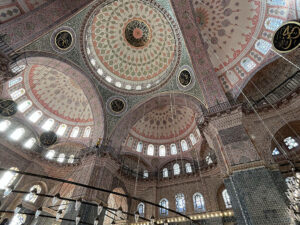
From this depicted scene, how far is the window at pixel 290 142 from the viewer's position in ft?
29.5

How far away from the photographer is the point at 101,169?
31.8ft

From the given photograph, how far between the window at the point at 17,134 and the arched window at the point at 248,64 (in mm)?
16443

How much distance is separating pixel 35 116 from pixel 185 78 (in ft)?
41.2

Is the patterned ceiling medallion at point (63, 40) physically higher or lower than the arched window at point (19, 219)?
higher

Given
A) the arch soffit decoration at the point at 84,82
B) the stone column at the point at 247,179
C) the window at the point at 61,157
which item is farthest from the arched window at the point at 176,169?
the window at the point at 61,157

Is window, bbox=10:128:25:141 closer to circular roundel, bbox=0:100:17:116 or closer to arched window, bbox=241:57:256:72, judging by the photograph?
circular roundel, bbox=0:100:17:116

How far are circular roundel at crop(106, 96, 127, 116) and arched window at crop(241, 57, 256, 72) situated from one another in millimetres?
8522

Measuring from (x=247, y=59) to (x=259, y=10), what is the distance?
8.40ft

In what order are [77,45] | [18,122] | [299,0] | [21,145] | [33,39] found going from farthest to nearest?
1. [18,122]
2. [21,145]
3. [77,45]
4. [33,39]
5. [299,0]

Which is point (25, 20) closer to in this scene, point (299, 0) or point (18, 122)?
point (18, 122)

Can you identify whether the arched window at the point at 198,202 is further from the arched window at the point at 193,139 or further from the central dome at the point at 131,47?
the central dome at the point at 131,47

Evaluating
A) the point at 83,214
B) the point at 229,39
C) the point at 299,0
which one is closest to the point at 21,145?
the point at 83,214

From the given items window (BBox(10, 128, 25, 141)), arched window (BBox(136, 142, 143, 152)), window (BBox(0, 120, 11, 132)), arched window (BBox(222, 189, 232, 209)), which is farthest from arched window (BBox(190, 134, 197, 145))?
window (BBox(0, 120, 11, 132))

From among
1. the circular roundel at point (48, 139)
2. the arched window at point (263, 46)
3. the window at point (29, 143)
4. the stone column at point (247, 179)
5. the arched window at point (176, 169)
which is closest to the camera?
the stone column at point (247, 179)
